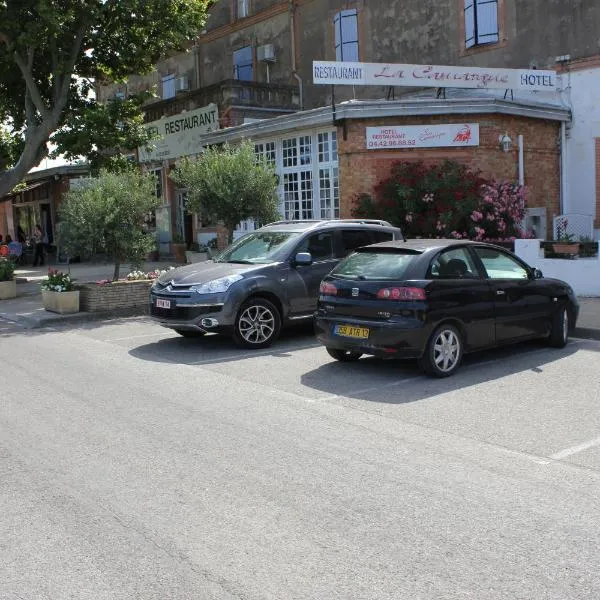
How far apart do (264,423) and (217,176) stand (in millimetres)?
9410

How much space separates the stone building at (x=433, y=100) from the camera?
17.6 meters

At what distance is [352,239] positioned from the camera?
11750mm

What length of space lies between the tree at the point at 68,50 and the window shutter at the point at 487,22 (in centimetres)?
771

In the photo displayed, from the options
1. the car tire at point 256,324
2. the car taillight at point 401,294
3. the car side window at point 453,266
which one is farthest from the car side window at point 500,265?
the car tire at point 256,324

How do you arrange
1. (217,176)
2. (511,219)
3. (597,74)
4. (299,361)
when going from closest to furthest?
(299,361)
(217,176)
(511,219)
(597,74)

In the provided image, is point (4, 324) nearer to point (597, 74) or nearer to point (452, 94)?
point (452, 94)

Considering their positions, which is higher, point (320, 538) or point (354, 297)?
point (354, 297)

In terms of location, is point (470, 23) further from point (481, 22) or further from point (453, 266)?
point (453, 266)

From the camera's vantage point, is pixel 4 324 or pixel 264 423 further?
pixel 4 324

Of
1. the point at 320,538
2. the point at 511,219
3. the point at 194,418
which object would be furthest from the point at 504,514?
the point at 511,219

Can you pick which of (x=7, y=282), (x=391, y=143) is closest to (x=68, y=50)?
(x=7, y=282)

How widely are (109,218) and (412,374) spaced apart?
7598mm

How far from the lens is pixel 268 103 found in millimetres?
23703

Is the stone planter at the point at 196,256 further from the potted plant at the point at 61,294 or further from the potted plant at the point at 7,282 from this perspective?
the potted plant at the point at 61,294
